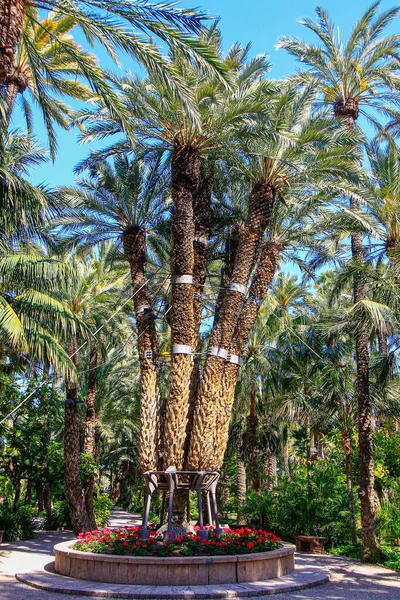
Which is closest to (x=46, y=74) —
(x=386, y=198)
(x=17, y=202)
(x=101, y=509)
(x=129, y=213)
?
(x=17, y=202)

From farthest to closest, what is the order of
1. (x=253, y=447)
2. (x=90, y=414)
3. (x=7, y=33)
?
(x=90, y=414), (x=253, y=447), (x=7, y=33)

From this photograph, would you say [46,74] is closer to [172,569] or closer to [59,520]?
[172,569]

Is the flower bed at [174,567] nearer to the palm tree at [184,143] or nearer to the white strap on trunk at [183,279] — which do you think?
the palm tree at [184,143]

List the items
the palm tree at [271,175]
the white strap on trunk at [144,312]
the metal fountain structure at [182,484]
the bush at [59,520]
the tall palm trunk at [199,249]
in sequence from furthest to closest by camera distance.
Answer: the bush at [59,520], the tall palm trunk at [199,249], the white strap on trunk at [144,312], the palm tree at [271,175], the metal fountain structure at [182,484]

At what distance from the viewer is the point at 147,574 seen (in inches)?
403

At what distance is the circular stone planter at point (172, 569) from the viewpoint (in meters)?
10.2

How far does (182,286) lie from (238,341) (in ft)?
6.85

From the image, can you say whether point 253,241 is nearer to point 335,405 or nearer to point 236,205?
point 236,205

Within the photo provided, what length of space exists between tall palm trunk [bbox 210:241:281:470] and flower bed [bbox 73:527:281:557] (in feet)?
6.06

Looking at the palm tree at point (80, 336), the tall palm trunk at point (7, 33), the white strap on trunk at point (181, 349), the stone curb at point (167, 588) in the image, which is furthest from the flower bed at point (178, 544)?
the tall palm trunk at point (7, 33)

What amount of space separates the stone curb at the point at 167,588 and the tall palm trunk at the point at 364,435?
3376mm

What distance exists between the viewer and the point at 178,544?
11.5m

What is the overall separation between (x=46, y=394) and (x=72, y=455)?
7.34ft

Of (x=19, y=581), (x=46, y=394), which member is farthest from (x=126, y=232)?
(x=19, y=581)
